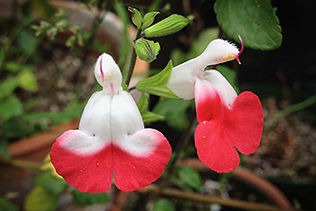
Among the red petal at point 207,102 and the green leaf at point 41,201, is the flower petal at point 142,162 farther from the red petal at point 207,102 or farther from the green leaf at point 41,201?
the green leaf at point 41,201

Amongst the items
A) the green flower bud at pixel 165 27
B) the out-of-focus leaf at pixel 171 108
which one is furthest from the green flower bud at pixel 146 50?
the out-of-focus leaf at pixel 171 108

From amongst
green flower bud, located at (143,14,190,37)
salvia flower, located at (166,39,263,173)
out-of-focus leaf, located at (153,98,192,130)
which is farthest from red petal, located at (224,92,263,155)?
out-of-focus leaf, located at (153,98,192,130)

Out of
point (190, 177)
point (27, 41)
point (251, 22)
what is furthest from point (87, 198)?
point (27, 41)

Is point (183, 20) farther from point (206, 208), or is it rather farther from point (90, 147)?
point (206, 208)

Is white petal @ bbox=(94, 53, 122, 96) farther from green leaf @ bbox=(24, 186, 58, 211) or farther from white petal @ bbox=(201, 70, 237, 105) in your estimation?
green leaf @ bbox=(24, 186, 58, 211)

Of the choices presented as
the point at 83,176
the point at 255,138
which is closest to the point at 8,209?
the point at 83,176

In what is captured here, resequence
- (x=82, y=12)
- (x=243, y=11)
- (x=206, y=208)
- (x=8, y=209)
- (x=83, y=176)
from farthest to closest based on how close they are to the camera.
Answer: (x=82, y=12) → (x=206, y=208) → (x=8, y=209) → (x=243, y=11) → (x=83, y=176)

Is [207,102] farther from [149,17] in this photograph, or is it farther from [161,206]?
[161,206]
